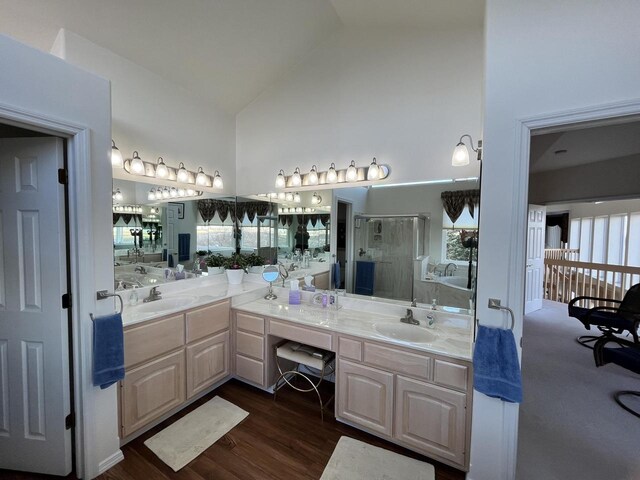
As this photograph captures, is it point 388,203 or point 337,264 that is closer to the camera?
point 388,203

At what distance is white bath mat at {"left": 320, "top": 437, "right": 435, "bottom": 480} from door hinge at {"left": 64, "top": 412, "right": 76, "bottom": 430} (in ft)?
5.20

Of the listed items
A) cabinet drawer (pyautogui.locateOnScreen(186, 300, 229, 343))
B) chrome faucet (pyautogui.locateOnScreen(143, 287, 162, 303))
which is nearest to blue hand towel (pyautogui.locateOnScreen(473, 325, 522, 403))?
cabinet drawer (pyautogui.locateOnScreen(186, 300, 229, 343))

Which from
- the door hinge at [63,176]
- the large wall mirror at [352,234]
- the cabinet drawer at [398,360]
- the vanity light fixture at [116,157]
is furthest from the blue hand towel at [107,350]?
the cabinet drawer at [398,360]

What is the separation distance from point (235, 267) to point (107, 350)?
170cm

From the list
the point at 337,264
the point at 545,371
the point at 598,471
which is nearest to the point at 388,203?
the point at 337,264

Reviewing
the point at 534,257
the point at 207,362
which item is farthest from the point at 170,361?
the point at 534,257

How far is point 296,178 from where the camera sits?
2873 mm

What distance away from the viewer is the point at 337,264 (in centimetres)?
265

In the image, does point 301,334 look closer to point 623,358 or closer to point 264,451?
point 264,451

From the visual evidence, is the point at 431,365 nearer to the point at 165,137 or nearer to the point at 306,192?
the point at 306,192

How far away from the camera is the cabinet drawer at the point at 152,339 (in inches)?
71.5

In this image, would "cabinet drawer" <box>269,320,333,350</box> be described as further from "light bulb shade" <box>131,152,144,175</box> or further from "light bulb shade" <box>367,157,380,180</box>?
"light bulb shade" <box>131,152,144,175</box>

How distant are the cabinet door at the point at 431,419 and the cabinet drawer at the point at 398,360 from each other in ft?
0.21

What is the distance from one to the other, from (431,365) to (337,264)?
1.24m
